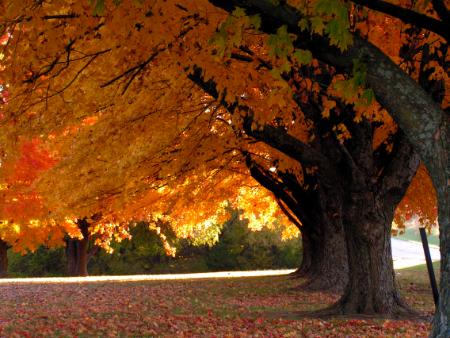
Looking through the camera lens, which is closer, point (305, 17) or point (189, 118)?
point (305, 17)

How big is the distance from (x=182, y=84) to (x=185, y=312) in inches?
189

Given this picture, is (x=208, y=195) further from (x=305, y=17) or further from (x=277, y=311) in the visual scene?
(x=305, y=17)

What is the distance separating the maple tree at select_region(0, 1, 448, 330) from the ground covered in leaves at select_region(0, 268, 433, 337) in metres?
1.69

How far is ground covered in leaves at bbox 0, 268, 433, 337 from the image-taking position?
957 cm

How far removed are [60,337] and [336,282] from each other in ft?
32.7

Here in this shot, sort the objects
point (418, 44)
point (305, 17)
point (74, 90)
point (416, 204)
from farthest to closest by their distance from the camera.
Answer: point (416, 204)
point (74, 90)
point (418, 44)
point (305, 17)

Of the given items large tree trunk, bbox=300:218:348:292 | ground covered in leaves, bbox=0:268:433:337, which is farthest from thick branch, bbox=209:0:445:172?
large tree trunk, bbox=300:218:348:292

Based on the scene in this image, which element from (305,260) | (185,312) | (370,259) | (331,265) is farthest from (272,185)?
(370,259)

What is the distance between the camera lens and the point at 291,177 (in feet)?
59.5

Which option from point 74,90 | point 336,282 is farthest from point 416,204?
point 74,90

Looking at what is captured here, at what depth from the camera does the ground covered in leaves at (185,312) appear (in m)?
9.57

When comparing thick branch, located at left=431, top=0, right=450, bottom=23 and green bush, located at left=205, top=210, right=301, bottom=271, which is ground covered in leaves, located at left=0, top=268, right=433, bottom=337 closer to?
thick branch, located at left=431, top=0, right=450, bottom=23

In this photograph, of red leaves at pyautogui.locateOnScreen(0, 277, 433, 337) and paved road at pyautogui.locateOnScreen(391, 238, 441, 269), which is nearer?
red leaves at pyautogui.locateOnScreen(0, 277, 433, 337)

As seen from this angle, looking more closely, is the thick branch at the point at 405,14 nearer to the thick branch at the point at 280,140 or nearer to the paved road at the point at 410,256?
the thick branch at the point at 280,140
